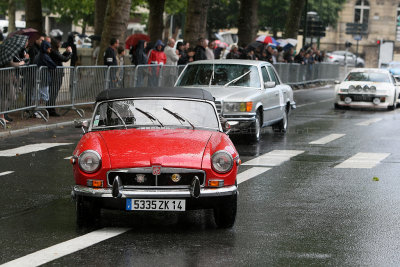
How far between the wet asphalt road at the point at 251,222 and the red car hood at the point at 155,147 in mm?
691

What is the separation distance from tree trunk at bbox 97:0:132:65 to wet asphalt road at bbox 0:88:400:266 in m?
11.5

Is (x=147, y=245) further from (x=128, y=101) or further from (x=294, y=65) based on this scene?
(x=294, y=65)

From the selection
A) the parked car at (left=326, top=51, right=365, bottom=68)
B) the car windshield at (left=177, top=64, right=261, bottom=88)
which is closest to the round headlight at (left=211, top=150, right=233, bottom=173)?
the car windshield at (left=177, top=64, right=261, bottom=88)

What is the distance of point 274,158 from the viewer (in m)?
15.0

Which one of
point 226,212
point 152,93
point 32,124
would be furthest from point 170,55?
point 226,212

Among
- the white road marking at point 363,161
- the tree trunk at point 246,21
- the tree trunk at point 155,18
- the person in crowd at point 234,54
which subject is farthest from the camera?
the tree trunk at point 246,21

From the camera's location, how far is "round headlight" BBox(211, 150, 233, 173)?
855 cm

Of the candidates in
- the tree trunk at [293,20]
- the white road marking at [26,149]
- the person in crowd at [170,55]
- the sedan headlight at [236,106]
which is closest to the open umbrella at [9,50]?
the white road marking at [26,149]

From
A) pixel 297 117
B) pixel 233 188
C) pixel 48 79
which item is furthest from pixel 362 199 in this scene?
pixel 297 117

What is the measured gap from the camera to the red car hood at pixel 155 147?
8383 mm

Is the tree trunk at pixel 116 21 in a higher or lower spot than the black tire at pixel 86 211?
higher

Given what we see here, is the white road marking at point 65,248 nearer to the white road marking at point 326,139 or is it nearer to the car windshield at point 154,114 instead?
the car windshield at point 154,114

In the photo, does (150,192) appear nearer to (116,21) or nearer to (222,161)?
(222,161)

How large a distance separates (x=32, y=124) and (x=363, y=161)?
7.80 metres
